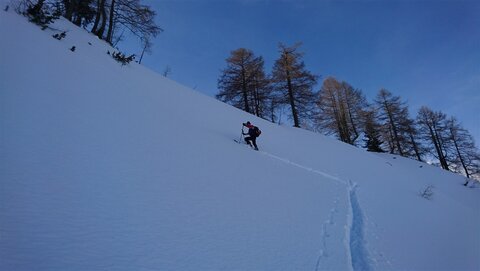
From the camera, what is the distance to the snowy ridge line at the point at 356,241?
3.44 m

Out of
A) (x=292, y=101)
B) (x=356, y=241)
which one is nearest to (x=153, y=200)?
(x=356, y=241)

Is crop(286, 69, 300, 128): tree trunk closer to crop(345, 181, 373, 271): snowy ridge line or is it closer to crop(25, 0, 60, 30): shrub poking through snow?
crop(345, 181, 373, 271): snowy ridge line

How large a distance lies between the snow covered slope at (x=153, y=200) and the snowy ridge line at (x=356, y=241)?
28mm

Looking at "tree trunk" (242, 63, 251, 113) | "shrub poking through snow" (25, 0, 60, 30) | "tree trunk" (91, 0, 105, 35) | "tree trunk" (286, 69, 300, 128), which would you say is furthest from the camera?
"tree trunk" (242, 63, 251, 113)

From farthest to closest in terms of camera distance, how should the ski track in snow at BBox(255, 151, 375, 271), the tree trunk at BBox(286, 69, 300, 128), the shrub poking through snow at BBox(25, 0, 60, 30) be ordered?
the tree trunk at BBox(286, 69, 300, 128) < the shrub poking through snow at BBox(25, 0, 60, 30) < the ski track in snow at BBox(255, 151, 375, 271)

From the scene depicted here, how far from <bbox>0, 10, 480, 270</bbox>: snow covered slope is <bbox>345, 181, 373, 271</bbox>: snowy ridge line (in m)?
0.03

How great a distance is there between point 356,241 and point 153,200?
3.49 meters

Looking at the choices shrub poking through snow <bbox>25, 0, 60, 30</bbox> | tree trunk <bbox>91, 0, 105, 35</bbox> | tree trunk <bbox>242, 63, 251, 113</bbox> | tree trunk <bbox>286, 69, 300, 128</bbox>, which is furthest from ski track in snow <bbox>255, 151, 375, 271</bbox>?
tree trunk <bbox>91, 0, 105, 35</bbox>

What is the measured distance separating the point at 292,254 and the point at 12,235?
284cm

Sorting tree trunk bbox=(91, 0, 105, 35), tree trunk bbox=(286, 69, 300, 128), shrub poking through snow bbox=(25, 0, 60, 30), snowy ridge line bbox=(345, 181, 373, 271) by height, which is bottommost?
snowy ridge line bbox=(345, 181, 373, 271)

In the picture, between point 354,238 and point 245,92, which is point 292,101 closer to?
point 245,92

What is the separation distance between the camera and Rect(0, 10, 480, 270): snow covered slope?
219 centimetres

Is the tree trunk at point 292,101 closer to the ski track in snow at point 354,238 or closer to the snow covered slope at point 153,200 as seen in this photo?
the snow covered slope at point 153,200

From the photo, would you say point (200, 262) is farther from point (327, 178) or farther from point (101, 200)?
point (327, 178)
